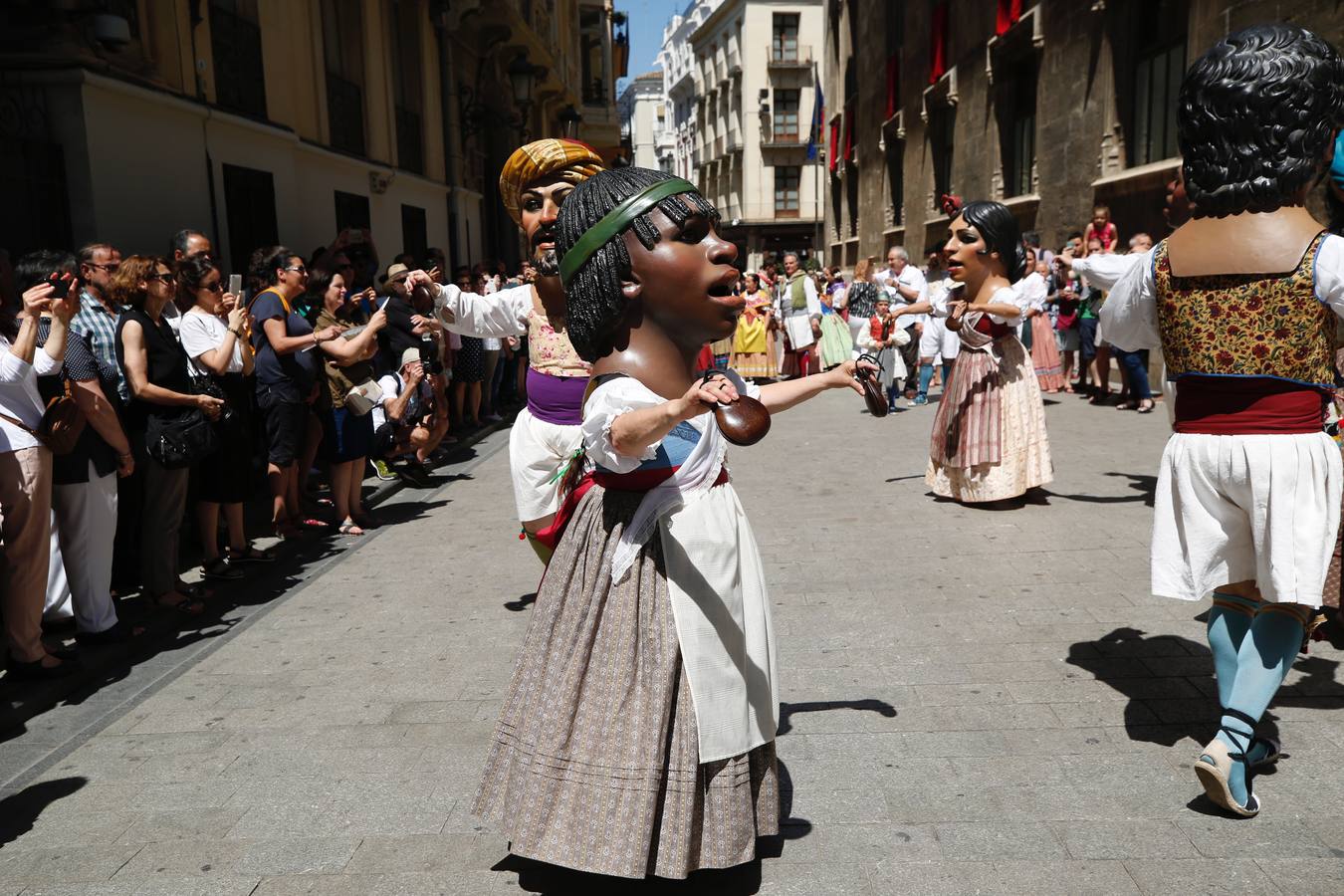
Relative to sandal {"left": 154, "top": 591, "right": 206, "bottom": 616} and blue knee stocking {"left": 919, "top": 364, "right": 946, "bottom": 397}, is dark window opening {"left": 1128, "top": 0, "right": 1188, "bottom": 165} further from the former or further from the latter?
sandal {"left": 154, "top": 591, "right": 206, "bottom": 616}

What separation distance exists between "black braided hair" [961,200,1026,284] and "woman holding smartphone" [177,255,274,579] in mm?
4562

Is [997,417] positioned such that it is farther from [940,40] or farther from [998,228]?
[940,40]

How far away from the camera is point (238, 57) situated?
31.4 ft

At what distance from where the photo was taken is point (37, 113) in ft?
23.2

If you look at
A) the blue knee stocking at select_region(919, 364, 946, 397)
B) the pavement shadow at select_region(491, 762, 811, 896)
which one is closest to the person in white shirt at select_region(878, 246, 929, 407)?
the blue knee stocking at select_region(919, 364, 946, 397)

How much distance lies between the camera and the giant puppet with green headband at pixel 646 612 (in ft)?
8.31

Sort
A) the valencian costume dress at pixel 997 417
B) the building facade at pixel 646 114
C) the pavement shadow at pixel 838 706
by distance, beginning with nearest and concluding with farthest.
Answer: the pavement shadow at pixel 838 706 → the valencian costume dress at pixel 997 417 → the building facade at pixel 646 114

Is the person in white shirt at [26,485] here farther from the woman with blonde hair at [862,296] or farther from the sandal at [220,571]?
the woman with blonde hair at [862,296]

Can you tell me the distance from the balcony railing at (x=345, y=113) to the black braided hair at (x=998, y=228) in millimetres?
7983

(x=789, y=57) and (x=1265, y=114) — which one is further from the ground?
(x=789, y=57)

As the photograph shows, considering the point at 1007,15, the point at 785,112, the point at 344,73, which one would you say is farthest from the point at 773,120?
the point at 344,73

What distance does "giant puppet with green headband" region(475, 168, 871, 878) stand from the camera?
253cm

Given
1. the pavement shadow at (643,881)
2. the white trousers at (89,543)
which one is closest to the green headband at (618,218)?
the pavement shadow at (643,881)

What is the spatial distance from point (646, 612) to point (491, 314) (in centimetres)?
202
